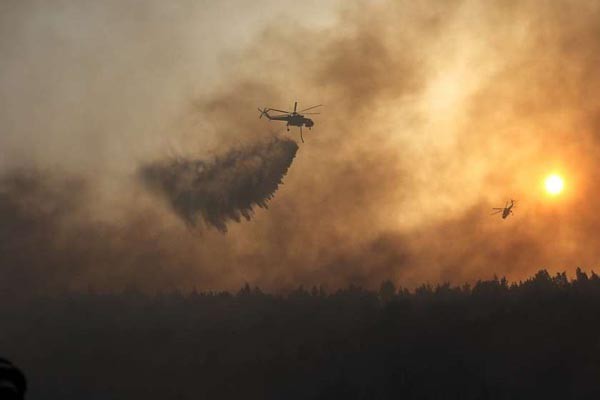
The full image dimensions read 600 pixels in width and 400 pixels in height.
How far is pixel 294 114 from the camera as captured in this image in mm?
199875

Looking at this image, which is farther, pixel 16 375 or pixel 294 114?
pixel 294 114

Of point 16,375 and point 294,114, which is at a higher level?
point 294,114

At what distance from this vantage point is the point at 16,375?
84.3 feet

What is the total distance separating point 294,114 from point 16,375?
17677 centimetres
